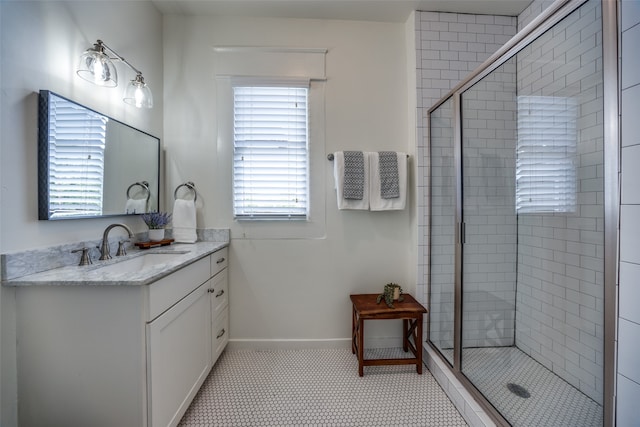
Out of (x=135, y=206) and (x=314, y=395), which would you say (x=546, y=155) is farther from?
(x=135, y=206)

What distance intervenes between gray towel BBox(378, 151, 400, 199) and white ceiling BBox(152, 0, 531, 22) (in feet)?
3.61

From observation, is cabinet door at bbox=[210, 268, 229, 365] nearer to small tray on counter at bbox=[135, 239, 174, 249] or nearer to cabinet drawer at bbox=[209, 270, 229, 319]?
cabinet drawer at bbox=[209, 270, 229, 319]

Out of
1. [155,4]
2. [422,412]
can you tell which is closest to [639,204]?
[422,412]

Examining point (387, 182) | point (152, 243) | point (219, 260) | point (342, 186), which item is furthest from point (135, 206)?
point (387, 182)

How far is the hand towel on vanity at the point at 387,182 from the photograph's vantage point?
1.96m

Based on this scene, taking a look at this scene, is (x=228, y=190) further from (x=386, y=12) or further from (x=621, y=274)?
(x=621, y=274)

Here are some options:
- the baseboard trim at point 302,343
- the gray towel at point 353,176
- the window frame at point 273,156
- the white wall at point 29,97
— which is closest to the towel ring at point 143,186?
the white wall at point 29,97

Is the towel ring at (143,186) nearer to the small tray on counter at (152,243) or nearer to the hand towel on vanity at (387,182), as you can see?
the small tray on counter at (152,243)

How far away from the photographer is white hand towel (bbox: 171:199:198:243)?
6.40 feet

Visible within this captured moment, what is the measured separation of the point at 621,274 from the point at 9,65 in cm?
236

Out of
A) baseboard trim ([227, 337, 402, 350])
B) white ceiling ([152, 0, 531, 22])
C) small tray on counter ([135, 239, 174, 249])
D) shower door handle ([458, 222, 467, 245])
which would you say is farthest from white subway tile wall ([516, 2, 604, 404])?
small tray on counter ([135, 239, 174, 249])

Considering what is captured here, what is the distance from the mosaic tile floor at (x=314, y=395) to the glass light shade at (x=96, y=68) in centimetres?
186

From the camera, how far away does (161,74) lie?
202 cm

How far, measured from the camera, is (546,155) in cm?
156
